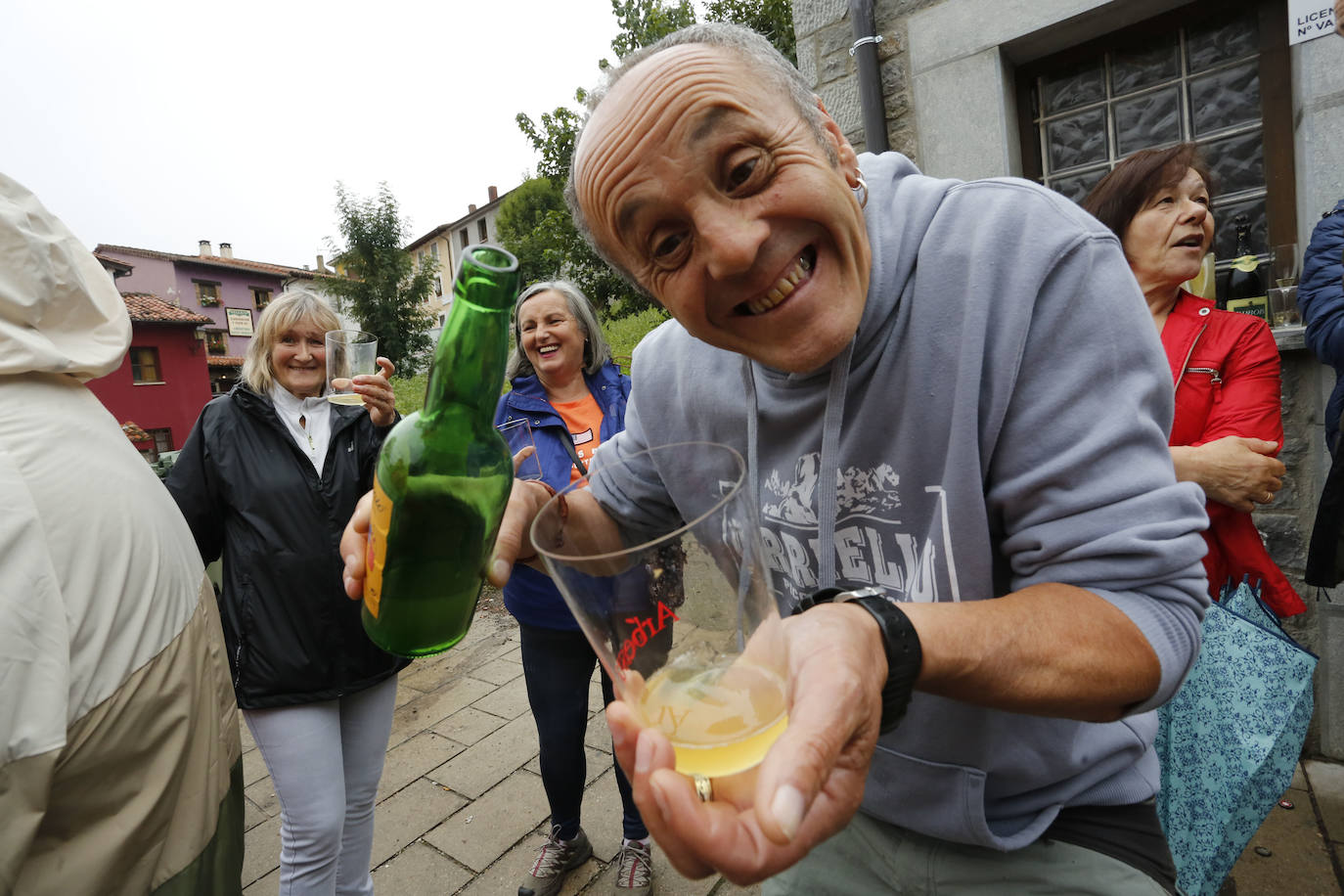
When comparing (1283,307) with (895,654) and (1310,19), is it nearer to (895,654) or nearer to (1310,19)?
(1310,19)

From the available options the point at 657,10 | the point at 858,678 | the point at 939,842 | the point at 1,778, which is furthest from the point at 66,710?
the point at 657,10

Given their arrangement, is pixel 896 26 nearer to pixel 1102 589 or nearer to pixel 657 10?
pixel 1102 589

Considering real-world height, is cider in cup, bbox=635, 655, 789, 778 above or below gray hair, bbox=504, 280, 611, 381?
below

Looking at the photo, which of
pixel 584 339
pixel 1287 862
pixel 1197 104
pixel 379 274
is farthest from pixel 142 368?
pixel 1287 862

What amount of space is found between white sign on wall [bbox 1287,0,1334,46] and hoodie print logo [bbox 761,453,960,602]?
9.70 ft

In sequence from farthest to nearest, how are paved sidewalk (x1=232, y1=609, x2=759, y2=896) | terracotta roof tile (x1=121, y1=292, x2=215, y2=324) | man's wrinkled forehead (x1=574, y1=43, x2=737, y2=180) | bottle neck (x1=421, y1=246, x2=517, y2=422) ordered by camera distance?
terracotta roof tile (x1=121, y1=292, x2=215, y2=324) < paved sidewalk (x1=232, y1=609, x2=759, y2=896) < bottle neck (x1=421, y1=246, x2=517, y2=422) < man's wrinkled forehead (x1=574, y1=43, x2=737, y2=180)

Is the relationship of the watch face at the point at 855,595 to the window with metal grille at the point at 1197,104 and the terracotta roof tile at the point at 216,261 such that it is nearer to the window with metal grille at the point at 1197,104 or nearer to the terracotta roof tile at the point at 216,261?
the window with metal grille at the point at 1197,104

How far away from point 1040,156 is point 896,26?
1.09 meters

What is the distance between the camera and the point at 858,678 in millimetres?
751

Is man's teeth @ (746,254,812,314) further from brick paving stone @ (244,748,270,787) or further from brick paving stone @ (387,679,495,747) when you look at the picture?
brick paving stone @ (244,748,270,787)

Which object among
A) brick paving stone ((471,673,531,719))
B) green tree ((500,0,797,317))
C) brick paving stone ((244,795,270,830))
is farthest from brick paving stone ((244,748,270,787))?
green tree ((500,0,797,317))

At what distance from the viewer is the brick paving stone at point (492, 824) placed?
3.12 m

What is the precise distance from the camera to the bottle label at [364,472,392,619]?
126cm

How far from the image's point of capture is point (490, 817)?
335 centimetres
